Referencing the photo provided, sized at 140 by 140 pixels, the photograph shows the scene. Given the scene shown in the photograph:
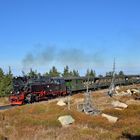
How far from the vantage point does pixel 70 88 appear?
69.1 metres

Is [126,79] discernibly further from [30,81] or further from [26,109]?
[26,109]

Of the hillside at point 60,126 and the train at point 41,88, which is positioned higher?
the train at point 41,88

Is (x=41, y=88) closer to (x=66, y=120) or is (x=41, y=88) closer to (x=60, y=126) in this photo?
(x=66, y=120)

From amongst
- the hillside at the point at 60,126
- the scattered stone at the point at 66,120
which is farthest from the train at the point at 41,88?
the scattered stone at the point at 66,120

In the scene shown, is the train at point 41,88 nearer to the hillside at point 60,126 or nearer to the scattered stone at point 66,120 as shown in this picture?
the hillside at point 60,126

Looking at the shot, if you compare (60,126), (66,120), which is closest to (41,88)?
(66,120)

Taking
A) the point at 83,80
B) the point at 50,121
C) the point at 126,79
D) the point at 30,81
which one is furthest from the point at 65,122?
the point at 126,79

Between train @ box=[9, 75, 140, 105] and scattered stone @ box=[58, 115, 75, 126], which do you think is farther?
train @ box=[9, 75, 140, 105]

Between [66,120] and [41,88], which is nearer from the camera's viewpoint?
[66,120]

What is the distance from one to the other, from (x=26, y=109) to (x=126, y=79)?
6793cm

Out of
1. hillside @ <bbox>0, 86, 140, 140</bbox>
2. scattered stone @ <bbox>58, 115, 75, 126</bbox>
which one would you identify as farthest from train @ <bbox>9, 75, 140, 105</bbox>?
scattered stone @ <bbox>58, 115, 75, 126</bbox>

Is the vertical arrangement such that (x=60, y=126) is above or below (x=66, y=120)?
below

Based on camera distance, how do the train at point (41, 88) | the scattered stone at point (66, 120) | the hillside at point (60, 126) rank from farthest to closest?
the train at point (41, 88)
the scattered stone at point (66, 120)
the hillside at point (60, 126)

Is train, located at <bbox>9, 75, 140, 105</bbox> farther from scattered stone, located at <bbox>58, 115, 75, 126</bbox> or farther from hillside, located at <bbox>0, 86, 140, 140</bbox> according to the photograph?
scattered stone, located at <bbox>58, 115, 75, 126</bbox>
